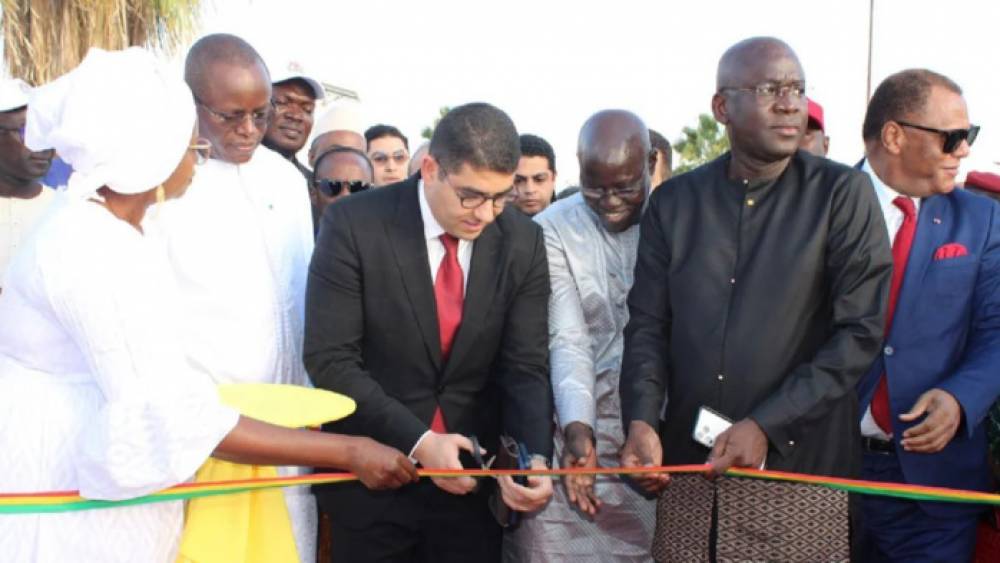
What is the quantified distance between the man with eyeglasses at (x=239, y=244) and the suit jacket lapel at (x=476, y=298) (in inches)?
32.2

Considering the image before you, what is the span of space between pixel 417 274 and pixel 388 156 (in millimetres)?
3800

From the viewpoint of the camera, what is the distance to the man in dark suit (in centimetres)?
356

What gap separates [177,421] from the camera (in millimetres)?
2486

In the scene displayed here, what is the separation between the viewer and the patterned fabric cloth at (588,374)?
4090mm

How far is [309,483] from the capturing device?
3.21 m

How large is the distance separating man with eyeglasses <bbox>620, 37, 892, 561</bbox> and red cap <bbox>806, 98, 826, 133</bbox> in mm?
2077

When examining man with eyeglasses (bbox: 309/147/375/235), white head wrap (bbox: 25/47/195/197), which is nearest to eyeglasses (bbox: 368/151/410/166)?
man with eyeglasses (bbox: 309/147/375/235)

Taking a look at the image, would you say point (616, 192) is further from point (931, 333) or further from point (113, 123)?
point (113, 123)

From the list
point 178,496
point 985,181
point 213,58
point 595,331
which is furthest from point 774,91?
point 985,181

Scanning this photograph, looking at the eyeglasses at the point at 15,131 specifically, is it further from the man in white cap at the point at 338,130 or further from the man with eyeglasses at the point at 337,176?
the man in white cap at the point at 338,130

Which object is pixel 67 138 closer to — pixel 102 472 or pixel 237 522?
pixel 102 472

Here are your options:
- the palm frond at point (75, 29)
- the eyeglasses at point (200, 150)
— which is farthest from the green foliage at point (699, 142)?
the eyeglasses at point (200, 150)

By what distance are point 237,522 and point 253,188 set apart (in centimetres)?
171

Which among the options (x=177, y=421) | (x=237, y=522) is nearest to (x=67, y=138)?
(x=177, y=421)
